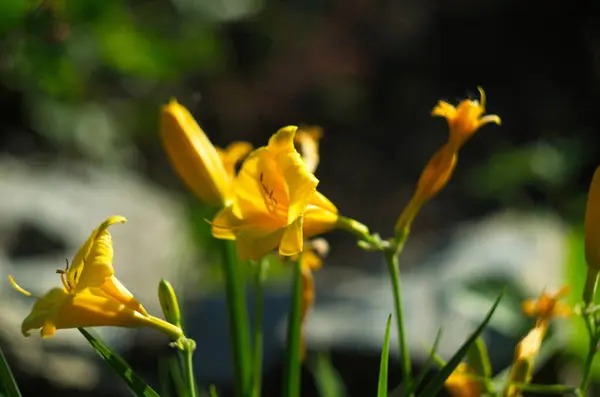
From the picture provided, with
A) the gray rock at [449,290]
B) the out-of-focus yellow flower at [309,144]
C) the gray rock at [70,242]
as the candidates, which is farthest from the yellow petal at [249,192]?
the gray rock at [70,242]

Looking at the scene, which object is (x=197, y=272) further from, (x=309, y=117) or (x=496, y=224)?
(x=309, y=117)

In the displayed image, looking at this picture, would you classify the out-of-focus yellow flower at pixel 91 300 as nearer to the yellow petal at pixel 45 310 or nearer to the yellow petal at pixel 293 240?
the yellow petal at pixel 45 310

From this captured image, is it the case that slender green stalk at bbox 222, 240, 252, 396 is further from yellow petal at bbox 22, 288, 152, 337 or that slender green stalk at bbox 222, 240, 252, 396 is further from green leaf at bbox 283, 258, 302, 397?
yellow petal at bbox 22, 288, 152, 337

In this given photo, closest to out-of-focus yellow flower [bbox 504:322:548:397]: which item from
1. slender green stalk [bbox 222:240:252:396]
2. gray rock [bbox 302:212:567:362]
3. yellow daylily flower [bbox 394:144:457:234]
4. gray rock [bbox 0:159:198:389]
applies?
yellow daylily flower [bbox 394:144:457:234]

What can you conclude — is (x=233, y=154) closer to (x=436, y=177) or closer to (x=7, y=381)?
(x=436, y=177)

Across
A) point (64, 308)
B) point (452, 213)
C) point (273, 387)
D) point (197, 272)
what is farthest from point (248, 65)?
point (64, 308)
